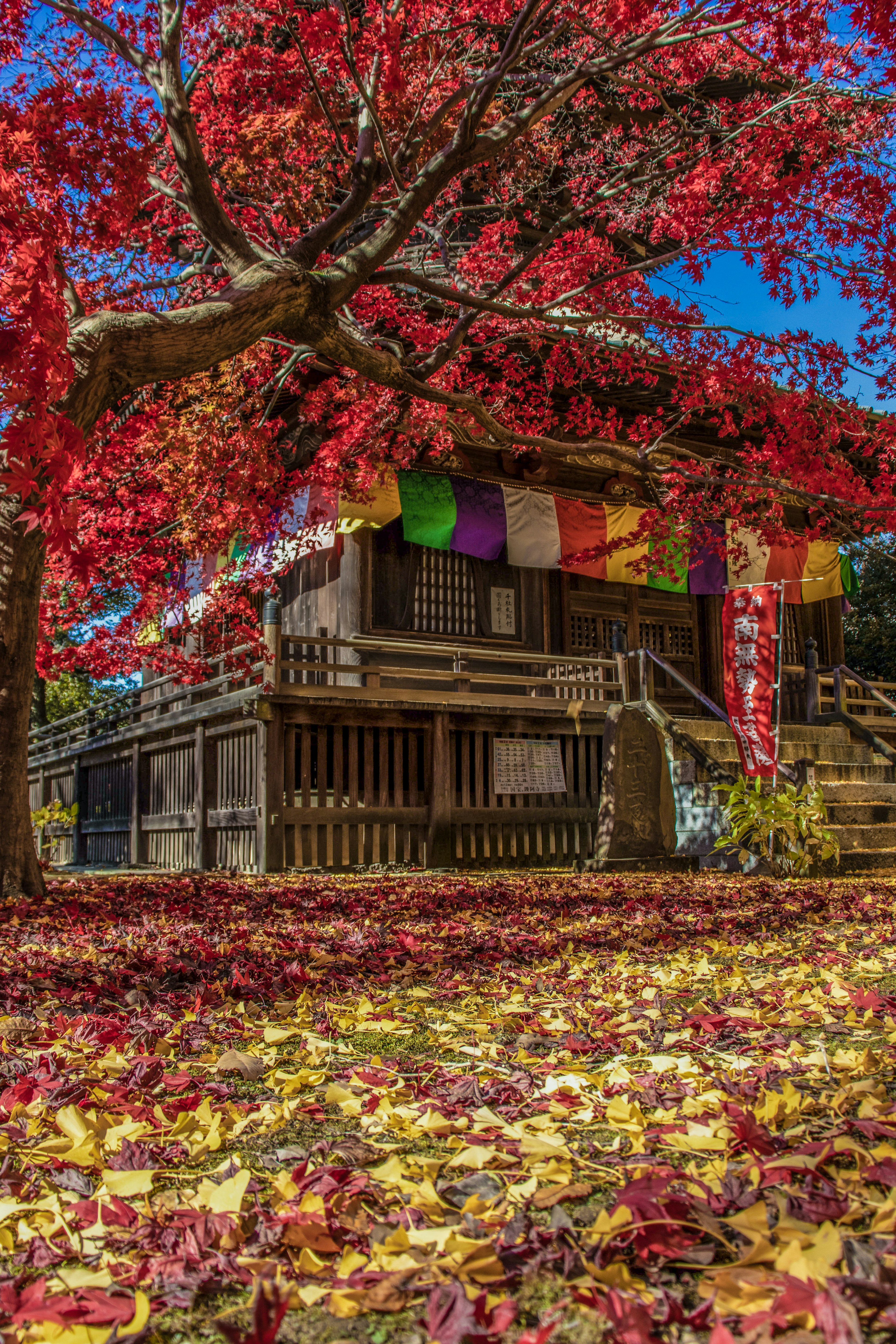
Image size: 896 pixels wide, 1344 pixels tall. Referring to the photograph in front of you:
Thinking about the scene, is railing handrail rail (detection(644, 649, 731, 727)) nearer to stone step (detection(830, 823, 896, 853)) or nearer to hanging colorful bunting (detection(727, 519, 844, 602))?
stone step (detection(830, 823, 896, 853))

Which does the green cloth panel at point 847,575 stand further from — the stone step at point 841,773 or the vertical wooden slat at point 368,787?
the vertical wooden slat at point 368,787

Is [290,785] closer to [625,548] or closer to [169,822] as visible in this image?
[169,822]

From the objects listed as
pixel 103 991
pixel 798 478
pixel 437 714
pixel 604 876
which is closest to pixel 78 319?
pixel 103 991

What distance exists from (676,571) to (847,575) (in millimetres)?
5090

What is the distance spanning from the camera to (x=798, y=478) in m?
9.57

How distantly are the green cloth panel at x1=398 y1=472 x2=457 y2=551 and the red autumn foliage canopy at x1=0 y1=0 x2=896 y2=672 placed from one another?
105 centimetres

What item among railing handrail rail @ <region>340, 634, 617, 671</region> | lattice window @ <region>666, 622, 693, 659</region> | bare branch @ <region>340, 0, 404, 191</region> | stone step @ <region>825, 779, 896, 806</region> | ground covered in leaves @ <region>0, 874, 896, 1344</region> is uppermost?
bare branch @ <region>340, 0, 404, 191</region>

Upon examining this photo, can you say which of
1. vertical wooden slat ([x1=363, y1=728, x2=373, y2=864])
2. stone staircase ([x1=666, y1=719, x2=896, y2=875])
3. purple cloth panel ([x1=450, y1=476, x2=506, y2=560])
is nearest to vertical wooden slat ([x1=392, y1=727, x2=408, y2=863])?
vertical wooden slat ([x1=363, y1=728, x2=373, y2=864])

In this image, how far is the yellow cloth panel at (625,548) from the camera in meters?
13.3

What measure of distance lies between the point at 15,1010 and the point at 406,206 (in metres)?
4.97

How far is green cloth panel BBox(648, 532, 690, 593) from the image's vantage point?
12.5 m

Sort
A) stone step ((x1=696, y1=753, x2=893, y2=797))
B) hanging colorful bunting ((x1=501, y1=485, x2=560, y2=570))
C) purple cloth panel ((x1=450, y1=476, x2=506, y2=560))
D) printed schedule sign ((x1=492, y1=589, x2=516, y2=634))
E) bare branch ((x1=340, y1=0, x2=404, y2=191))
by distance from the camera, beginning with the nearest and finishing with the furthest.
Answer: bare branch ((x1=340, y1=0, x2=404, y2=191)) < stone step ((x1=696, y1=753, x2=893, y2=797)) < purple cloth panel ((x1=450, y1=476, x2=506, y2=560)) < hanging colorful bunting ((x1=501, y1=485, x2=560, y2=570)) < printed schedule sign ((x1=492, y1=589, x2=516, y2=634))

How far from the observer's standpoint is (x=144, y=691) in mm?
13289

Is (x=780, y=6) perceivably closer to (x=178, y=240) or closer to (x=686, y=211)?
(x=686, y=211)
